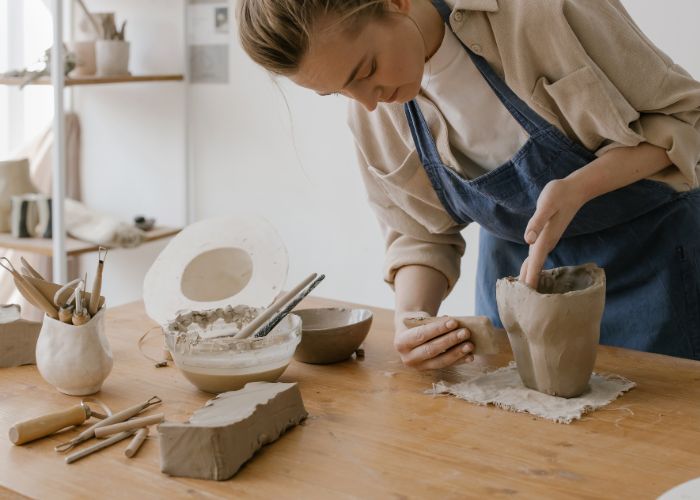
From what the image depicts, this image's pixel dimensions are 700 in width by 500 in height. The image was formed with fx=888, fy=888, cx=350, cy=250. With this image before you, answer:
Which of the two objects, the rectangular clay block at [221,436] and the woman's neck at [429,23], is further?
the woman's neck at [429,23]

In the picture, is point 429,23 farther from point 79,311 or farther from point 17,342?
point 17,342

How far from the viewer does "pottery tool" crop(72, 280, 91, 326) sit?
132 cm

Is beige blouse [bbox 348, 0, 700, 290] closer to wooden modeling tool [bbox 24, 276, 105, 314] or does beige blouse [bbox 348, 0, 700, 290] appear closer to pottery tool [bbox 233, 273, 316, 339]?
pottery tool [bbox 233, 273, 316, 339]

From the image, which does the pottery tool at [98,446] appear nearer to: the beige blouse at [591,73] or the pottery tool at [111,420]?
the pottery tool at [111,420]

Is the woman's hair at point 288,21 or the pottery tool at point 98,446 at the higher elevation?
the woman's hair at point 288,21

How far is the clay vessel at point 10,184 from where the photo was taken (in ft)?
10.6

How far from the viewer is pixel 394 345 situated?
1.53m

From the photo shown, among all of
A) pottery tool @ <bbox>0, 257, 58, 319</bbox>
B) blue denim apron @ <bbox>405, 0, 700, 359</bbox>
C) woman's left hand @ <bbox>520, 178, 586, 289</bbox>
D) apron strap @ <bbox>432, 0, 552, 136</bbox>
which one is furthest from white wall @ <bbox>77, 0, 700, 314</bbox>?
pottery tool @ <bbox>0, 257, 58, 319</bbox>

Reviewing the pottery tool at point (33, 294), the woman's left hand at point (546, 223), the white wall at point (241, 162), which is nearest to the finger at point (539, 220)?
the woman's left hand at point (546, 223)

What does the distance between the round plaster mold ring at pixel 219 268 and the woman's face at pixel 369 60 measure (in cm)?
39

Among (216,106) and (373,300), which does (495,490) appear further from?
(216,106)

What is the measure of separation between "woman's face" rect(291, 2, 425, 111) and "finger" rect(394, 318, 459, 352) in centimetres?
36

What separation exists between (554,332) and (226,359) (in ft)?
1.59

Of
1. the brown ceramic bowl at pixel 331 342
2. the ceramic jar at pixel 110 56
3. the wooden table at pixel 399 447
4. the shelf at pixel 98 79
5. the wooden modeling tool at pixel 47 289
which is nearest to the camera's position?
the wooden table at pixel 399 447
